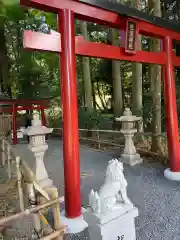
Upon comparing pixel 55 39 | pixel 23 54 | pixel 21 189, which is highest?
pixel 23 54

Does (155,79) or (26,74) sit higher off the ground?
(26,74)

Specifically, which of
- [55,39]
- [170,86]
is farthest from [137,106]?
[55,39]

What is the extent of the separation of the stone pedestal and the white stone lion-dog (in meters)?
0.07

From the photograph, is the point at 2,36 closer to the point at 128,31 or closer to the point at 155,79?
the point at 155,79

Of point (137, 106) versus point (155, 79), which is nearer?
point (155, 79)

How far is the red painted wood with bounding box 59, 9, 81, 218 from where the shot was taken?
331 cm

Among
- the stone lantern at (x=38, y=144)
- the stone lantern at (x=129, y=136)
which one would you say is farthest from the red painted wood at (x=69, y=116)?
the stone lantern at (x=129, y=136)

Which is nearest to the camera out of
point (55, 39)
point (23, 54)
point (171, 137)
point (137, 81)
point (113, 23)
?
point (55, 39)

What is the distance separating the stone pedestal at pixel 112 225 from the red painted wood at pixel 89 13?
8.42ft

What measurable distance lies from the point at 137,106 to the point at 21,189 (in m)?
6.41

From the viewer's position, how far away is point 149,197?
4.07 metres

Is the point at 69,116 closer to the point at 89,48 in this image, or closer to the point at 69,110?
the point at 69,110

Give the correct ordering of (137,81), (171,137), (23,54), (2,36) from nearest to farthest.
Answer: (171,137) < (137,81) < (2,36) < (23,54)

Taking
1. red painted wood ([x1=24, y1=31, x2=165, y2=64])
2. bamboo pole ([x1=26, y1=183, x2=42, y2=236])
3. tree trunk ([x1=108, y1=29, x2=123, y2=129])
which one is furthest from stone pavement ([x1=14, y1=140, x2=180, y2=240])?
tree trunk ([x1=108, y1=29, x2=123, y2=129])
